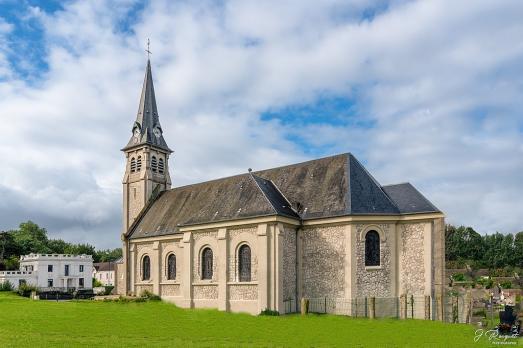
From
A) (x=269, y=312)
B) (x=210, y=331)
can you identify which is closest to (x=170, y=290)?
(x=269, y=312)

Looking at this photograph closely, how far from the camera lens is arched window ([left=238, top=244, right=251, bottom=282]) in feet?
105

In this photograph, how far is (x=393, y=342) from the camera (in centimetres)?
1795

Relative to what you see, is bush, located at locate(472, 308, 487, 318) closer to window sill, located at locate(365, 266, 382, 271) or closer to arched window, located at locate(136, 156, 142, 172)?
window sill, located at locate(365, 266, 382, 271)

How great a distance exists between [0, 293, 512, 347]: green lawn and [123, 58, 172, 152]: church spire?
885 inches

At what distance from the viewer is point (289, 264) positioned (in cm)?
3169

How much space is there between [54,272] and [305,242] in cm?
5162

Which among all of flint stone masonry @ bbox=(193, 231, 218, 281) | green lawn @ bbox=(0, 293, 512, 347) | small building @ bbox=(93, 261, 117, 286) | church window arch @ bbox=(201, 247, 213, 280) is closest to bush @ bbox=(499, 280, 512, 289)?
green lawn @ bbox=(0, 293, 512, 347)

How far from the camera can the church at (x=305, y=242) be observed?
98.7 ft

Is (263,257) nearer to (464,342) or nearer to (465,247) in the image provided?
(464,342)

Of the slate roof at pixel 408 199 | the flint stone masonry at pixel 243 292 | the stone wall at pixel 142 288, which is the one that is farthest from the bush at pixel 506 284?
the stone wall at pixel 142 288

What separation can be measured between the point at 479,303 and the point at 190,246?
23.2 meters

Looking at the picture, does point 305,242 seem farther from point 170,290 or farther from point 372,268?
point 170,290

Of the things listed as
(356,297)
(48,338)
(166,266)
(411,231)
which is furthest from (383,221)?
(48,338)

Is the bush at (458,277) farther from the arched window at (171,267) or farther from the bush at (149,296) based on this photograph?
the bush at (149,296)
